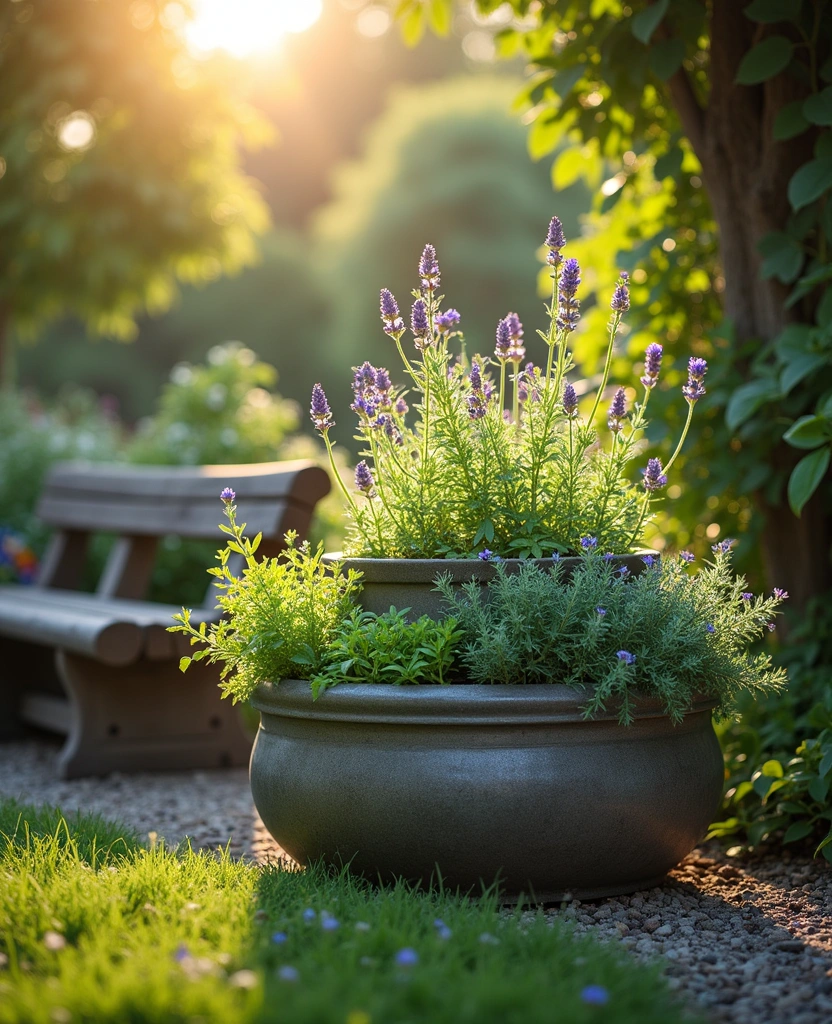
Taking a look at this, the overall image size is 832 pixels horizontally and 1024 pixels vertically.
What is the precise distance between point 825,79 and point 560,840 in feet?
6.86

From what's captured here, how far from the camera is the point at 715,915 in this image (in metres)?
2.27

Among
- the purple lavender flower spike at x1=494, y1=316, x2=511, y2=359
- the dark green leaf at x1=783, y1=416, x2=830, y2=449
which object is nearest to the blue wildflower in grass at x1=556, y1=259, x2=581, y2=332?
the purple lavender flower spike at x1=494, y1=316, x2=511, y2=359

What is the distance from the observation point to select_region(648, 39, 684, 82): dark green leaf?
3000 millimetres

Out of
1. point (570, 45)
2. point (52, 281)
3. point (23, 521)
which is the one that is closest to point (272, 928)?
point (570, 45)

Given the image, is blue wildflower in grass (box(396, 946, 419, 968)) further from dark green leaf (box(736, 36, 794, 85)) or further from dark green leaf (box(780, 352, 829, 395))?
dark green leaf (box(736, 36, 794, 85))

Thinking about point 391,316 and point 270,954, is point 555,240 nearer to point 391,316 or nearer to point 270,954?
point 391,316

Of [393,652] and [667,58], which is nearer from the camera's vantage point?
[393,652]

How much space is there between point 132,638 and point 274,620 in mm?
1245

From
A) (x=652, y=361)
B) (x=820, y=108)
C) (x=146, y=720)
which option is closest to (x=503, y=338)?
(x=652, y=361)

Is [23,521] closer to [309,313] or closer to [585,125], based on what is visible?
[585,125]

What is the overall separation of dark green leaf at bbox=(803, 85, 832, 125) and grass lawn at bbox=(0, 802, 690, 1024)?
2.09 meters

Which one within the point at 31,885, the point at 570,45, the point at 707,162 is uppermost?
the point at 570,45

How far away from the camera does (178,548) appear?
5543mm

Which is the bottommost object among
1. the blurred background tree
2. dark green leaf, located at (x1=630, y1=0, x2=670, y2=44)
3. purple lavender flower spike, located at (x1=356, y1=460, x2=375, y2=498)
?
purple lavender flower spike, located at (x1=356, y1=460, x2=375, y2=498)
